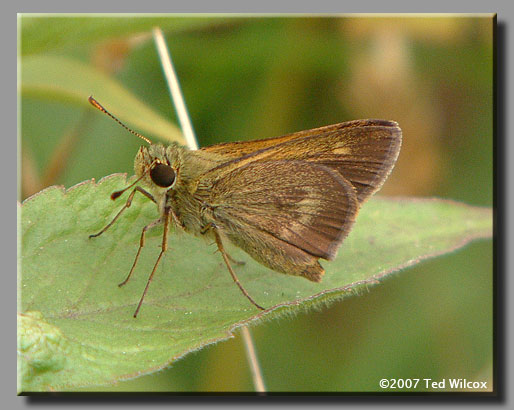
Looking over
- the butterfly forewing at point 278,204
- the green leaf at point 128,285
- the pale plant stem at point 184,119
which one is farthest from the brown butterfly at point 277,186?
the pale plant stem at point 184,119

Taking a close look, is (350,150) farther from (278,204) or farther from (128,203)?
(128,203)

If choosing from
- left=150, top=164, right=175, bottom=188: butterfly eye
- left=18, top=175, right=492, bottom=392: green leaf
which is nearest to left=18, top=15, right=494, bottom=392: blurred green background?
left=18, top=175, right=492, bottom=392: green leaf

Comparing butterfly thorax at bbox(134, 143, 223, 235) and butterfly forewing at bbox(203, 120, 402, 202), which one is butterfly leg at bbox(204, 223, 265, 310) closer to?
butterfly thorax at bbox(134, 143, 223, 235)

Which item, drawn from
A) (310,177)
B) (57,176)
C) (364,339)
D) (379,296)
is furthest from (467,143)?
(57,176)

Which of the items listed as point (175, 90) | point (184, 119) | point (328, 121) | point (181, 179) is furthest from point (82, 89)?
point (328, 121)

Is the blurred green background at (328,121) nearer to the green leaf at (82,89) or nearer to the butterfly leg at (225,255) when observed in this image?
the green leaf at (82,89)

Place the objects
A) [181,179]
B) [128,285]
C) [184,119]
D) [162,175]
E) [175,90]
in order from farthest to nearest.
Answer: [175,90]
[184,119]
[181,179]
[162,175]
[128,285]
